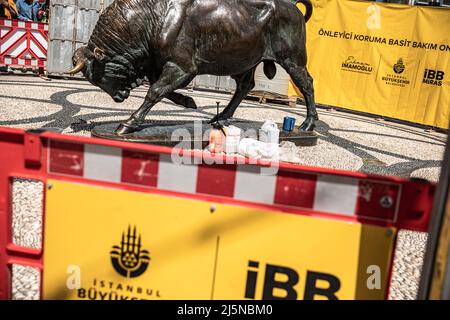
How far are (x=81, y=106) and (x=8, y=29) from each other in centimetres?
458

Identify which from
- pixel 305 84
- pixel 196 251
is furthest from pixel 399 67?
pixel 196 251

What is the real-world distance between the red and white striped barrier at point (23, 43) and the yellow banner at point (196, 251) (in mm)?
10374

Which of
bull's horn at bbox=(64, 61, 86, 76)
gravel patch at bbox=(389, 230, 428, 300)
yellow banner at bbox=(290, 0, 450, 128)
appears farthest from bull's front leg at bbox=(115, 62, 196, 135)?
yellow banner at bbox=(290, 0, 450, 128)

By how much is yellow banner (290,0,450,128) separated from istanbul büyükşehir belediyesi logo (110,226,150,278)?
29.9 ft

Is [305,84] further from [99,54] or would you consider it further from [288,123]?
[99,54]

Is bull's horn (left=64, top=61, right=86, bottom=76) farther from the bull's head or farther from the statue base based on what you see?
the statue base

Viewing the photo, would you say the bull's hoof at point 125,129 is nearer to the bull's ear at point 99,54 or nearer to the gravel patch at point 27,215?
the bull's ear at point 99,54

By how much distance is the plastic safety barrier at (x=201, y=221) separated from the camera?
1.64m

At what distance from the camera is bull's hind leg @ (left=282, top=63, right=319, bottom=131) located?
5500 millimetres

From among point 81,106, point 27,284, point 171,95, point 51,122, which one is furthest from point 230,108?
point 27,284

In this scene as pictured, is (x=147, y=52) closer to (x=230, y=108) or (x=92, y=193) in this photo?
(x=230, y=108)

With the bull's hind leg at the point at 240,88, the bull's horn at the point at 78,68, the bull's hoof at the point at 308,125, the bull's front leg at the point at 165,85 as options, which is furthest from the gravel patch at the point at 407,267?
the bull's horn at the point at 78,68

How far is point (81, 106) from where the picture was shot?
7586 millimetres

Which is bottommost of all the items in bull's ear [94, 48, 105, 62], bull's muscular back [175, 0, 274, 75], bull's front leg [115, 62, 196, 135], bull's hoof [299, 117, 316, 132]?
bull's hoof [299, 117, 316, 132]
